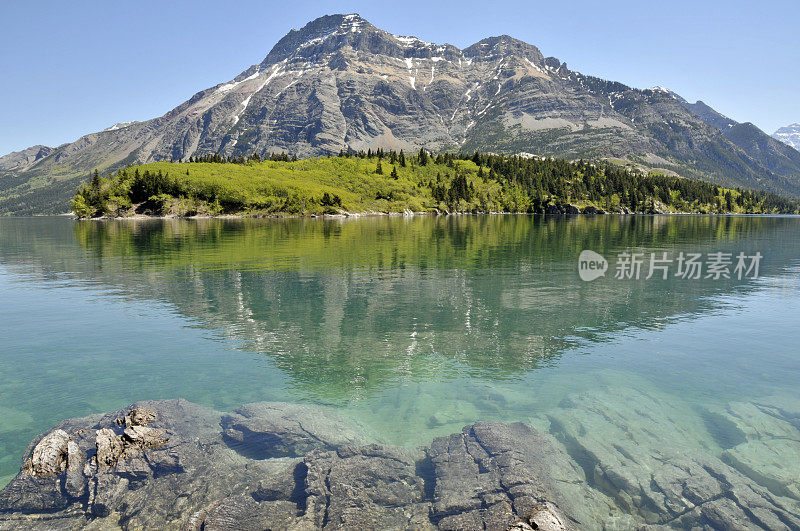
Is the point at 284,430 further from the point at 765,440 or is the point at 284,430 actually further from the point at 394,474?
the point at 765,440

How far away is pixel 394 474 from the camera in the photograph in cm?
1261

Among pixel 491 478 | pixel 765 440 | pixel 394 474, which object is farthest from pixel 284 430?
pixel 765 440

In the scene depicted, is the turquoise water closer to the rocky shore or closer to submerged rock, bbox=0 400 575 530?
A: the rocky shore

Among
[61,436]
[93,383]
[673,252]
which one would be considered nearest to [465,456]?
[61,436]

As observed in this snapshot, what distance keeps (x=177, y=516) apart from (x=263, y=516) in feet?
7.43

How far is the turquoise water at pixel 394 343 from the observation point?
17.9 metres

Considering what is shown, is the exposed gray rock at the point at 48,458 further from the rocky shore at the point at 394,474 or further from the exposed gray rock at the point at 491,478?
the exposed gray rock at the point at 491,478

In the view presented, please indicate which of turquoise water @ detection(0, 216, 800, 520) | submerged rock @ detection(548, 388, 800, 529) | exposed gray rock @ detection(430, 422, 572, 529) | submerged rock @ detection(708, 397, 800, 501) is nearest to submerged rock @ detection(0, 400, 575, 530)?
exposed gray rock @ detection(430, 422, 572, 529)

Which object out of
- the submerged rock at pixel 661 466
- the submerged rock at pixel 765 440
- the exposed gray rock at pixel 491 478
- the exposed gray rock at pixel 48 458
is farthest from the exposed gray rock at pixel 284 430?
the submerged rock at pixel 765 440

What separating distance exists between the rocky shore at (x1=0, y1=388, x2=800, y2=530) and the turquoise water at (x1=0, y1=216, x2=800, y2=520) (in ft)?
4.10

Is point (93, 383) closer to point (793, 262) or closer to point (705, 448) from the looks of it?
point (705, 448)

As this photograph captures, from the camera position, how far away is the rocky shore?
10.9 metres

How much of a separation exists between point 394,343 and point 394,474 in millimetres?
12484

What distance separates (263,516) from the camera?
35.6ft
